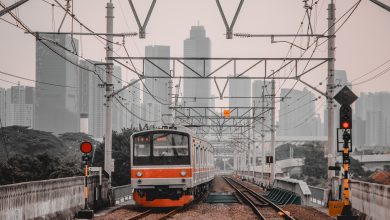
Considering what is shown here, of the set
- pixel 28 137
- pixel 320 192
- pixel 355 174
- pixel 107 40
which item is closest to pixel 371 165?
pixel 355 174

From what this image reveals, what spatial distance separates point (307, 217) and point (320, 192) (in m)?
9.42

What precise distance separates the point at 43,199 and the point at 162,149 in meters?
7.74

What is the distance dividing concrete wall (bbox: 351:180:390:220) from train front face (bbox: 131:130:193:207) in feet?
21.7

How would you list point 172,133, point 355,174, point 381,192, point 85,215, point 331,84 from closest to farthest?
point 381,192 < point 85,215 < point 172,133 < point 331,84 < point 355,174

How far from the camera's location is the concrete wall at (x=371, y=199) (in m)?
16.0

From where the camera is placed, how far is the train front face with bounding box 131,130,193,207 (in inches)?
941

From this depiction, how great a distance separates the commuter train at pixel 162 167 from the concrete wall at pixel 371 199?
658cm

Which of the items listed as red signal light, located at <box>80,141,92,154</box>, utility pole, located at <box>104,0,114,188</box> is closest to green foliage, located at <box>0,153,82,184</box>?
utility pole, located at <box>104,0,114,188</box>

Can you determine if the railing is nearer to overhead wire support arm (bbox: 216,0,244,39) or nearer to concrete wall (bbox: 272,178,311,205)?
concrete wall (bbox: 272,178,311,205)

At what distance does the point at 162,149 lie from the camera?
24297mm

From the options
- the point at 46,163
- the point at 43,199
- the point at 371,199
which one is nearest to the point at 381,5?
the point at 371,199

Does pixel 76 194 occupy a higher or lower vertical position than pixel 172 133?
lower

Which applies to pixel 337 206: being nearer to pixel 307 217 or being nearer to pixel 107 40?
pixel 307 217

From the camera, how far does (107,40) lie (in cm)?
2464
